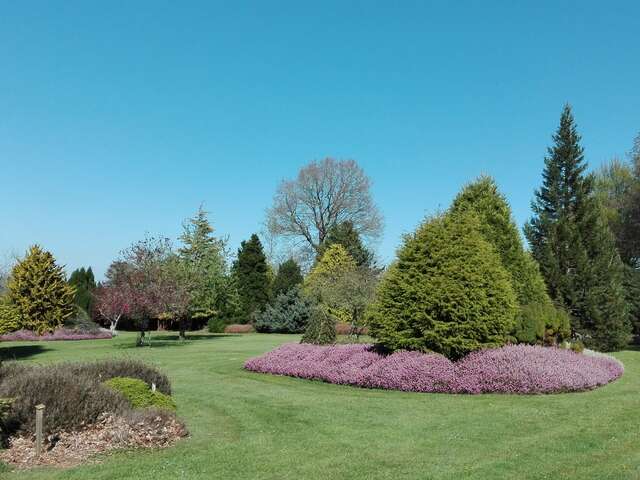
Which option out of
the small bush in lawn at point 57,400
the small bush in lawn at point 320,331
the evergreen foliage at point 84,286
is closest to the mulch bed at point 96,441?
the small bush in lawn at point 57,400

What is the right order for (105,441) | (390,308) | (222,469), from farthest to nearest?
1. (390,308)
2. (105,441)
3. (222,469)

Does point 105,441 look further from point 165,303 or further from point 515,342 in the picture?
point 165,303

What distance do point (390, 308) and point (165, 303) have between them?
1639 cm

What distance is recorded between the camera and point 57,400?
304 inches

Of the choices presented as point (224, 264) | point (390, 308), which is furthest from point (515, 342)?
point (224, 264)

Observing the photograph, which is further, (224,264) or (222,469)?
(224,264)

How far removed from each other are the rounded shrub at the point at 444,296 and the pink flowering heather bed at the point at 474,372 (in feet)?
1.38

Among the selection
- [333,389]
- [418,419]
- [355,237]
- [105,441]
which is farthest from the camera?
[355,237]

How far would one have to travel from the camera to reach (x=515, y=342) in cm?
1473

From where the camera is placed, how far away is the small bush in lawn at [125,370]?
34.1ft

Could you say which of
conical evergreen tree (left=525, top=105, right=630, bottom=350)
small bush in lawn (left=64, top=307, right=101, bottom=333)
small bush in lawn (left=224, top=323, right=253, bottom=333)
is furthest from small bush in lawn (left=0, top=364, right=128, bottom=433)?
small bush in lawn (left=224, top=323, right=253, bottom=333)

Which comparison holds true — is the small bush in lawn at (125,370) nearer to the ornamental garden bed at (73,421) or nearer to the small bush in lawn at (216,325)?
the ornamental garden bed at (73,421)

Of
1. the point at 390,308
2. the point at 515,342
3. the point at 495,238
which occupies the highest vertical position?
the point at 495,238

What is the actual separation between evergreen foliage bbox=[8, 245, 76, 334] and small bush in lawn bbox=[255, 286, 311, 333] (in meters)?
16.8
